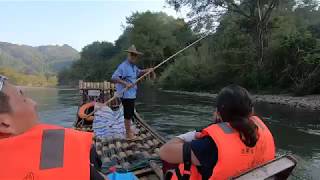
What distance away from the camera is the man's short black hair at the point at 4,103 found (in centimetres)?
178

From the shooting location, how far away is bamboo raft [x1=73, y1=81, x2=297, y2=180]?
Result: 2830 millimetres

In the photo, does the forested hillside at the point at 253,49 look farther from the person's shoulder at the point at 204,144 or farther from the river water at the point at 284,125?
the person's shoulder at the point at 204,144

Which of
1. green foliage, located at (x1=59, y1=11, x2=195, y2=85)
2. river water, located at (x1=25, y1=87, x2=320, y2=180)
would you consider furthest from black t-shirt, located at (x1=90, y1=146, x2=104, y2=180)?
green foliage, located at (x1=59, y1=11, x2=195, y2=85)

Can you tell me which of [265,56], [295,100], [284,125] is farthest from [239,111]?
[265,56]

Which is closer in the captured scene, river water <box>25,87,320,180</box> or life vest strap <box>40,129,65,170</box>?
life vest strap <box>40,129,65,170</box>

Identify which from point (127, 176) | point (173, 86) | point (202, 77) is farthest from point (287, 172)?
point (173, 86)

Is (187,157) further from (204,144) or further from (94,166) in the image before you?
(94,166)

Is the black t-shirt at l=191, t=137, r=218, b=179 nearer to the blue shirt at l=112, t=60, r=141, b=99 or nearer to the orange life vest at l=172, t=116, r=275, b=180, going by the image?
the orange life vest at l=172, t=116, r=275, b=180

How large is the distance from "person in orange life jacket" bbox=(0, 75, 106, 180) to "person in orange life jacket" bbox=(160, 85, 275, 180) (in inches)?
42.5

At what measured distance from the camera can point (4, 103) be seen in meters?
1.78

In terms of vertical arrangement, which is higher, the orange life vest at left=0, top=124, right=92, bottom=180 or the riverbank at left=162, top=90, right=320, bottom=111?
the orange life vest at left=0, top=124, right=92, bottom=180

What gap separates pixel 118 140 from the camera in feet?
27.6

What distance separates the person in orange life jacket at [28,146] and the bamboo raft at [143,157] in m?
1.23

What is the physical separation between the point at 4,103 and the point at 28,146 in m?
0.23
